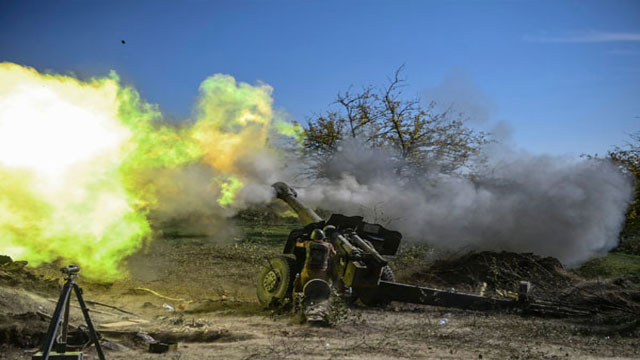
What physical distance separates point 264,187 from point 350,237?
2544 mm

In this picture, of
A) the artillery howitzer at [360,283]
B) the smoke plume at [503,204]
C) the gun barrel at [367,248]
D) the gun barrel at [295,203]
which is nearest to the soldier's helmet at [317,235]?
the artillery howitzer at [360,283]

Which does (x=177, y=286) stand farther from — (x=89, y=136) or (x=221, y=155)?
(x=89, y=136)

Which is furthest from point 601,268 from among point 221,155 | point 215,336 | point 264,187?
point 215,336

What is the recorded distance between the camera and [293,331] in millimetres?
8273

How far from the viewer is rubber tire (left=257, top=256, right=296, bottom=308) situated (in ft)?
33.6

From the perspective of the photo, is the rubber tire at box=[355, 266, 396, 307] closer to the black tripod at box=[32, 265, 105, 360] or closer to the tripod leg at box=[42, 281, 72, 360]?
the black tripod at box=[32, 265, 105, 360]

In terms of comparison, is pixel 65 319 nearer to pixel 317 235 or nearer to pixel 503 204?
pixel 317 235

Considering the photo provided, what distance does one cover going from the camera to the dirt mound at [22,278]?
1026 centimetres

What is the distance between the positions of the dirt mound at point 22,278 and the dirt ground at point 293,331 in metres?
0.13

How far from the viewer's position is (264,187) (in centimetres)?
1243

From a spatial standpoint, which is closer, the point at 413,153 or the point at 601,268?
the point at 601,268

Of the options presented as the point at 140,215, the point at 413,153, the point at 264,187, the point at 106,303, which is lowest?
the point at 106,303

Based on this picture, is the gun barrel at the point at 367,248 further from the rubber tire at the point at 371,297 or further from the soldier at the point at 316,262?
the soldier at the point at 316,262

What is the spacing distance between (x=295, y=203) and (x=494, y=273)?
5.39m
